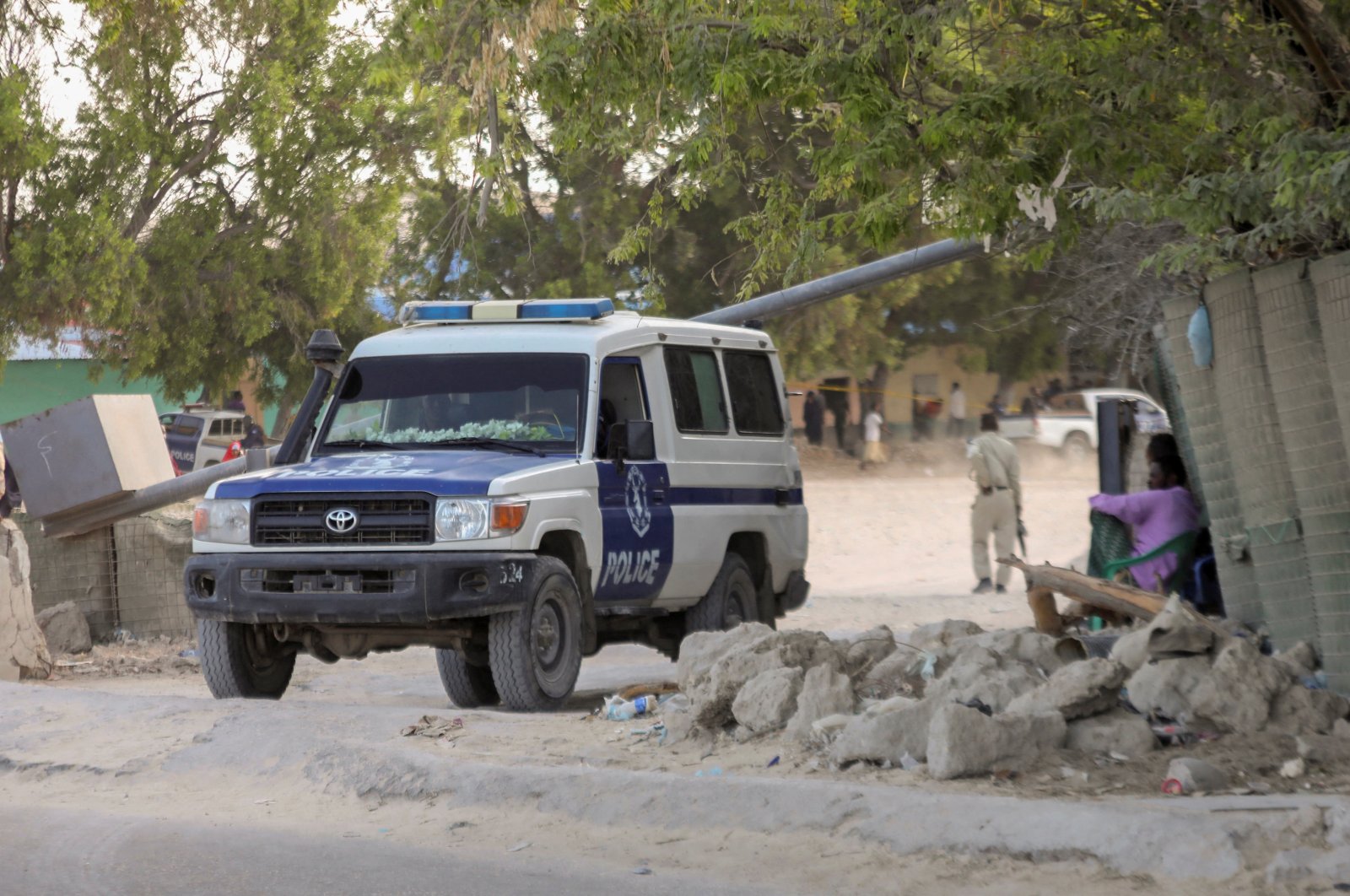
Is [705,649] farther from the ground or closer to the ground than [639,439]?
closer to the ground

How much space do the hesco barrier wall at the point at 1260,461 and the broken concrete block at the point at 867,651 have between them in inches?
73.5

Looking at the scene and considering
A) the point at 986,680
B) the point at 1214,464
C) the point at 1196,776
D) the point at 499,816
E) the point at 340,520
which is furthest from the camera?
the point at 340,520

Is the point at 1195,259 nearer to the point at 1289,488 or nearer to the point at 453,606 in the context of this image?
the point at 1289,488

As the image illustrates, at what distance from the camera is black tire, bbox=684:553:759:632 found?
10.8 meters

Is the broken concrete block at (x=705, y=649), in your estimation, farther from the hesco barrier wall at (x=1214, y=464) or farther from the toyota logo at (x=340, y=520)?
the hesco barrier wall at (x=1214, y=464)

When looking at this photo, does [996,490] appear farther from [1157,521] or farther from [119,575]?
[119,575]

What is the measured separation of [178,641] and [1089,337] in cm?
787

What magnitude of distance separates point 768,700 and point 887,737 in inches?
36.3

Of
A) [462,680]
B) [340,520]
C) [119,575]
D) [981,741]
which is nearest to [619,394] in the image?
[462,680]

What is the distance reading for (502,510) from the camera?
8.58 meters

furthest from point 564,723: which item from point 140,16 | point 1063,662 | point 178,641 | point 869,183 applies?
point 140,16

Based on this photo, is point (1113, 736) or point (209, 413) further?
point (209, 413)

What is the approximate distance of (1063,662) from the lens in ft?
26.6

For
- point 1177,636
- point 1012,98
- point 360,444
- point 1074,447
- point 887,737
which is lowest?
point 887,737
